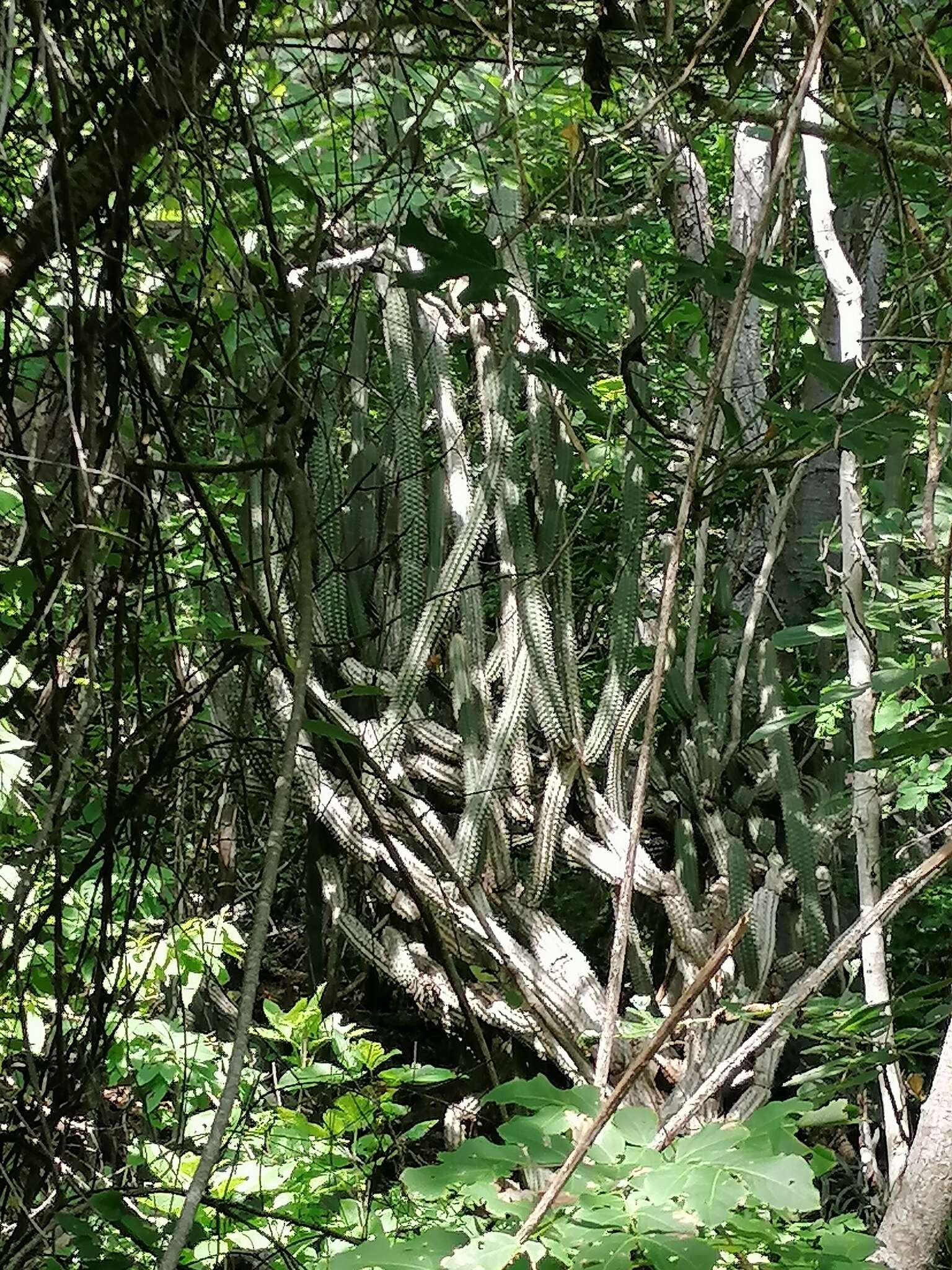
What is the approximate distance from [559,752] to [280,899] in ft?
5.35

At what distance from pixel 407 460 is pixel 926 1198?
8.09ft

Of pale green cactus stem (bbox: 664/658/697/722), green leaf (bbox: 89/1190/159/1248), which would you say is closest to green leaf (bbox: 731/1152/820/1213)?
green leaf (bbox: 89/1190/159/1248)

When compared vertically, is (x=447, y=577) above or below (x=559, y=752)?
above

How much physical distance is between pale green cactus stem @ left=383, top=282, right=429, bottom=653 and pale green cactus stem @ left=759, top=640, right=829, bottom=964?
42.4 inches

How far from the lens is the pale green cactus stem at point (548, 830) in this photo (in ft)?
11.0

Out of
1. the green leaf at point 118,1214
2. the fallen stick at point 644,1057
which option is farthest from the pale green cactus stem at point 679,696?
the fallen stick at point 644,1057

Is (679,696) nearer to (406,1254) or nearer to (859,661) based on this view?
(859,661)

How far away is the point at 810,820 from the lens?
3.58m

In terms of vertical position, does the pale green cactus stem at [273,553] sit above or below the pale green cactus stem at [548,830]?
above

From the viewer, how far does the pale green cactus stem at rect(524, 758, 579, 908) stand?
3352 mm

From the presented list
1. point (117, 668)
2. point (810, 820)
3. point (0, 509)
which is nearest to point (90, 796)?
point (0, 509)

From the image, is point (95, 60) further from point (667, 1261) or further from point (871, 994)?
point (871, 994)

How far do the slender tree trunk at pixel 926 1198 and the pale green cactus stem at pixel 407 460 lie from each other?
207 centimetres

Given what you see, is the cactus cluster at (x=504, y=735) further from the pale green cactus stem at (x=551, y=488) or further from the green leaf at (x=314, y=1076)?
the green leaf at (x=314, y=1076)
